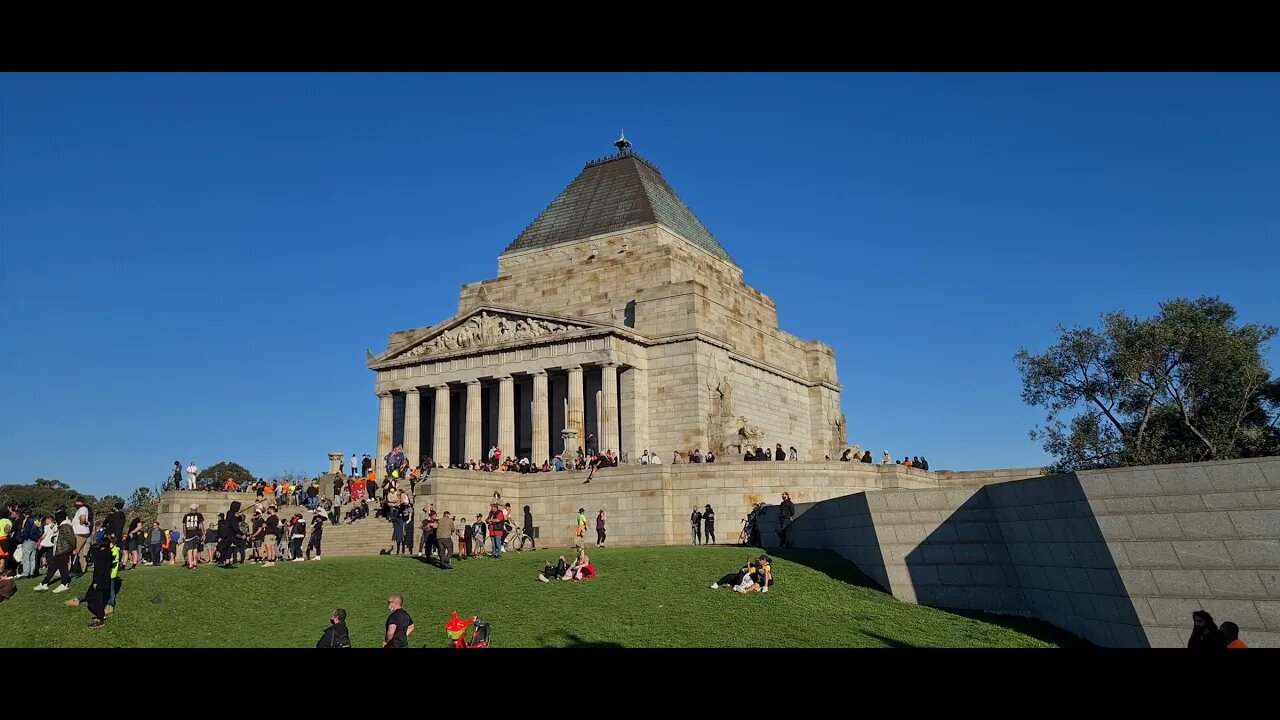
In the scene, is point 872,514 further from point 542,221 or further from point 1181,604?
point 542,221

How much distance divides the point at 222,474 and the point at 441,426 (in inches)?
2397

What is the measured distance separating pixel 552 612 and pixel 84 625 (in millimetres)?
9458

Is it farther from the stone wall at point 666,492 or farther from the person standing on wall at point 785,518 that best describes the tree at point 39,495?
the person standing on wall at point 785,518

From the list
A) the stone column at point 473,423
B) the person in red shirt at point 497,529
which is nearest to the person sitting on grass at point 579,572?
the person in red shirt at point 497,529

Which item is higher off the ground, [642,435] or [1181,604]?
[642,435]

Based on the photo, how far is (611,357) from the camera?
47000 mm

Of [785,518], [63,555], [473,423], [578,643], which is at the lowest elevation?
[578,643]

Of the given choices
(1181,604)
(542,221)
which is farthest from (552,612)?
(542,221)

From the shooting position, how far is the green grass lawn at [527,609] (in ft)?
63.7

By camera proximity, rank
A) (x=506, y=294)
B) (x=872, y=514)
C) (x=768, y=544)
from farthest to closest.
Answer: (x=506, y=294) → (x=768, y=544) → (x=872, y=514)

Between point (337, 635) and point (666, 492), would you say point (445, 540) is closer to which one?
point (666, 492)

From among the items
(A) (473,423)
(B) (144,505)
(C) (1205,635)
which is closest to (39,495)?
(B) (144,505)
